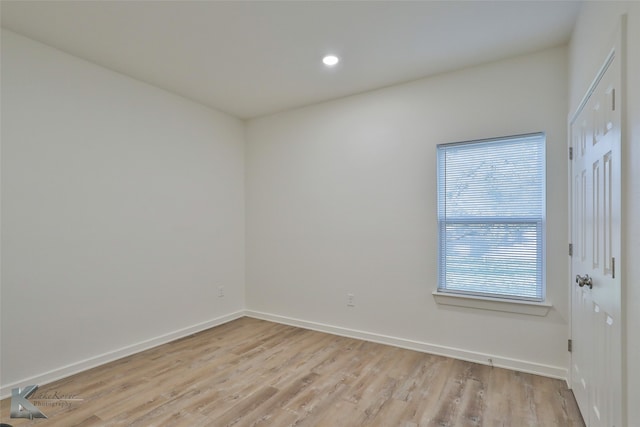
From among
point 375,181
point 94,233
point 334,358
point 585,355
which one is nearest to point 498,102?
point 375,181

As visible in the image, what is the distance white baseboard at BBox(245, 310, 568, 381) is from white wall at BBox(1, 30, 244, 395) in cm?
117

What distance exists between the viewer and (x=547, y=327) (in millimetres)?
2793

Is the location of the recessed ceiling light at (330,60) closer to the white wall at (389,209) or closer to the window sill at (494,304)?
the white wall at (389,209)

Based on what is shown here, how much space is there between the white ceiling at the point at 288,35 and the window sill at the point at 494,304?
2144mm

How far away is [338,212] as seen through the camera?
12.9ft

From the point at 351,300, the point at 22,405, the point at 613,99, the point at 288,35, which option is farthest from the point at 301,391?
the point at 288,35

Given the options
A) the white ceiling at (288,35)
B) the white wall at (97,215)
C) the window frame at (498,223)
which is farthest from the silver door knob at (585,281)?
the white wall at (97,215)

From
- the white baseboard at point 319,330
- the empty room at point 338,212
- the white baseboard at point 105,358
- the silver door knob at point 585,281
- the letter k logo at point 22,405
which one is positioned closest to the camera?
the letter k logo at point 22,405

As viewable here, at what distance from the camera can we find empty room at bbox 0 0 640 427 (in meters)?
2.21

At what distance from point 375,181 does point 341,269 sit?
3.57ft

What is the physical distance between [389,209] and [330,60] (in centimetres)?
158

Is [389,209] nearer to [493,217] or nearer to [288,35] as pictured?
[493,217]

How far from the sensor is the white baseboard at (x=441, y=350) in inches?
110

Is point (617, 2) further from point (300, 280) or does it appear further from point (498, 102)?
point (300, 280)
